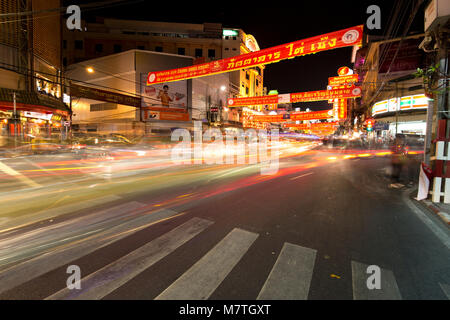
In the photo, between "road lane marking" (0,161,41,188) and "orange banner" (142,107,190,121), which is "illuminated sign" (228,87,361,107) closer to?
"orange banner" (142,107,190,121)

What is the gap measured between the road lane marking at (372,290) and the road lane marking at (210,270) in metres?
1.54

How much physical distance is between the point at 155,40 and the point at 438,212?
55.1 meters

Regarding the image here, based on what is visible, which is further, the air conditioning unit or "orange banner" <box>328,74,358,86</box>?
"orange banner" <box>328,74,358,86</box>

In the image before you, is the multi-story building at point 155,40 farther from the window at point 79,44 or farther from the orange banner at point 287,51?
the orange banner at point 287,51

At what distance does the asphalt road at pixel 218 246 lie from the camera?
8.70ft

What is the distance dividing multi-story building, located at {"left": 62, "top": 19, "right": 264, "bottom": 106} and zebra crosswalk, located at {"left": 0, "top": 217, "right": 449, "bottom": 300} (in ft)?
148

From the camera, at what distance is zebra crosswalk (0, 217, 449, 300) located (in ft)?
8.32

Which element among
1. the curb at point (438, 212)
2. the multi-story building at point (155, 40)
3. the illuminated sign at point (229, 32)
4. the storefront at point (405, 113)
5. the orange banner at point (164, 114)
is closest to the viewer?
the curb at point (438, 212)

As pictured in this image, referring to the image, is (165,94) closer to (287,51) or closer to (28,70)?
(28,70)

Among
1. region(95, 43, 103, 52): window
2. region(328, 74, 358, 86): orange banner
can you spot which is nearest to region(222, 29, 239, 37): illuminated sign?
region(95, 43, 103, 52): window

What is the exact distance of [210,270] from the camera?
9.93 feet

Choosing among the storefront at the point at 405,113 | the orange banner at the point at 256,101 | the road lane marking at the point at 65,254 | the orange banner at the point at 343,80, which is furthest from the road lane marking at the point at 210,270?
the orange banner at the point at 343,80

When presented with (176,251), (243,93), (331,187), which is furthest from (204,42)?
(176,251)

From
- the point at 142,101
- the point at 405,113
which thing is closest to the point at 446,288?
the point at 405,113
